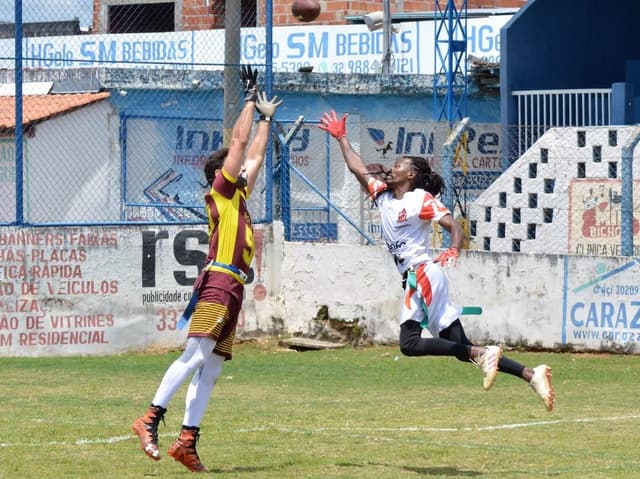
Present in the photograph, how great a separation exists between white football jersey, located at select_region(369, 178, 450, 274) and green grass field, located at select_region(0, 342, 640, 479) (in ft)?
4.22

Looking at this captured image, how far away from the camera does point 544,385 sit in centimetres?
960

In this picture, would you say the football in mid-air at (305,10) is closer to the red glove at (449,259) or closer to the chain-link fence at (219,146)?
the chain-link fence at (219,146)

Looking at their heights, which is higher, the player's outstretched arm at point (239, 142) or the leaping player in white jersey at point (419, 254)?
the player's outstretched arm at point (239, 142)

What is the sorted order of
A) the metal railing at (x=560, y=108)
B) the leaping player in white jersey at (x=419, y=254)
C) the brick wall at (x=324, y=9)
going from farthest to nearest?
the brick wall at (x=324, y=9) < the metal railing at (x=560, y=108) < the leaping player in white jersey at (x=419, y=254)

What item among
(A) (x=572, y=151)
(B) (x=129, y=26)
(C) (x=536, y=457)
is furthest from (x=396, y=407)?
(B) (x=129, y=26)

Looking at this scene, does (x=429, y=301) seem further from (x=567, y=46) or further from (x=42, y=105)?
(x=567, y=46)

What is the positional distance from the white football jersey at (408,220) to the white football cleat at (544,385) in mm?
1197

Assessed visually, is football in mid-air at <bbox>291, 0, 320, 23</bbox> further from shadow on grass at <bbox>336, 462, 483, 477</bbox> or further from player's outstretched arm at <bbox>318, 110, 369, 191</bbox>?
shadow on grass at <bbox>336, 462, 483, 477</bbox>

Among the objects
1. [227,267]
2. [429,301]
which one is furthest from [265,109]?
[429,301]

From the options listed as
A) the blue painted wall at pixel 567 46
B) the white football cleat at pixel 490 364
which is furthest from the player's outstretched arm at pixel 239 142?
the blue painted wall at pixel 567 46

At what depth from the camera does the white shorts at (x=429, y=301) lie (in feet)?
33.3

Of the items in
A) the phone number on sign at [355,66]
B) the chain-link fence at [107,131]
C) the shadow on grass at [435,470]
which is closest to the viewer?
the shadow on grass at [435,470]

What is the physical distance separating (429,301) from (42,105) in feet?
41.0

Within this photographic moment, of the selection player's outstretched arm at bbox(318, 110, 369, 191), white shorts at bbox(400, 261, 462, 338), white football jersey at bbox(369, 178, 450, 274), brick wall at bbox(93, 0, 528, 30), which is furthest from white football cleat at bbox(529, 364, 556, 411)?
brick wall at bbox(93, 0, 528, 30)
